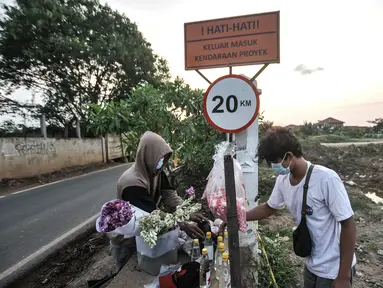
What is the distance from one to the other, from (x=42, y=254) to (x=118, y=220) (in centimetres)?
324

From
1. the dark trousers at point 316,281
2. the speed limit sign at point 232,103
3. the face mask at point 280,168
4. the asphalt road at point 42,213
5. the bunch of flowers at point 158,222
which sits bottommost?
the asphalt road at point 42,213

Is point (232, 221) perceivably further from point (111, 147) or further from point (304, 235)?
point (111, 147)

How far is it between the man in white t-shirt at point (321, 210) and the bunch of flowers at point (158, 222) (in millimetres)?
721

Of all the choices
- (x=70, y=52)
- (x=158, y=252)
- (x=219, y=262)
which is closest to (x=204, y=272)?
(x=219, y=262)

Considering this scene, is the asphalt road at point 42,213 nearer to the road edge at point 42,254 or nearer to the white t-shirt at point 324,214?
the road edge at point 42,254

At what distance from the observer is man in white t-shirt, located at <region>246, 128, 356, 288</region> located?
5.55 feet

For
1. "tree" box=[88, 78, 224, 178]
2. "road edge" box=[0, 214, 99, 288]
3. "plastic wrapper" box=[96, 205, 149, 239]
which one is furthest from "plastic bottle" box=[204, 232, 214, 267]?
"road edge" box=[0, 214, 99, 288]

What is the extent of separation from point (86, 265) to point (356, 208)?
614cm

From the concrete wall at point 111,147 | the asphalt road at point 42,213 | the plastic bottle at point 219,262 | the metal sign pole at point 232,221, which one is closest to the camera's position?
the metal sign pole at point 232,221

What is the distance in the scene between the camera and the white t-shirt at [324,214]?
1700mm

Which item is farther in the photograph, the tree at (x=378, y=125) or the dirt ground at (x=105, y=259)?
the tree at (x=378, y=125)

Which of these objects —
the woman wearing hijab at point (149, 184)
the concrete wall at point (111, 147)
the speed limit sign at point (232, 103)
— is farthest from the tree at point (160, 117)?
the concrete wall at point (111, 147)

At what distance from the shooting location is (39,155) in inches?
462

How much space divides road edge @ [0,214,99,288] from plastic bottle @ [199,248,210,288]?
3105 mm
